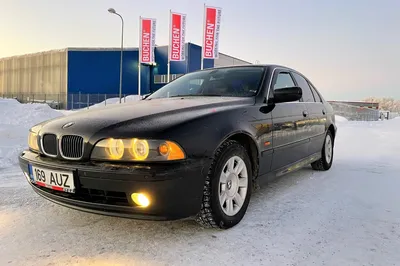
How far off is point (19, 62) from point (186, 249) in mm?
53437

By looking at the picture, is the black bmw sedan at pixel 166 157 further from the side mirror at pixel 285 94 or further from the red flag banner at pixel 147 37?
the red flag banner at pixel 147 37

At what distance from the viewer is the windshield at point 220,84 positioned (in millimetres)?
3332

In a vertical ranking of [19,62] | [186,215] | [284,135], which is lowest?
[186,215]

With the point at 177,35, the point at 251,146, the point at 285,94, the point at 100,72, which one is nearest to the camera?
the point at 251,146

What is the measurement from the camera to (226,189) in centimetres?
257

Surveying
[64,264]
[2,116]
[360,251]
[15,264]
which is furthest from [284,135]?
[2,116]

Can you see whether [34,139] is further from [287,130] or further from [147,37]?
[147,37]

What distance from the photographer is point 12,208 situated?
3023 mm

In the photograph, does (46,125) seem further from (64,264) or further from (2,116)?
(2,116)

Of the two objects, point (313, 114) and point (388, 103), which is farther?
point (388, 103)

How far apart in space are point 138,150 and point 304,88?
2902 mm

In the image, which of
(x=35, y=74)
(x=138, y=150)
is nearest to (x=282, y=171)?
(x=138, y=150)

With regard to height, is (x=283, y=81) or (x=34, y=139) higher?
(x=283, y=81)

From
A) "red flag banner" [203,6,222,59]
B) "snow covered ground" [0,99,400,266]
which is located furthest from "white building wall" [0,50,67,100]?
"snow covered ground" [0,99,400,266]
